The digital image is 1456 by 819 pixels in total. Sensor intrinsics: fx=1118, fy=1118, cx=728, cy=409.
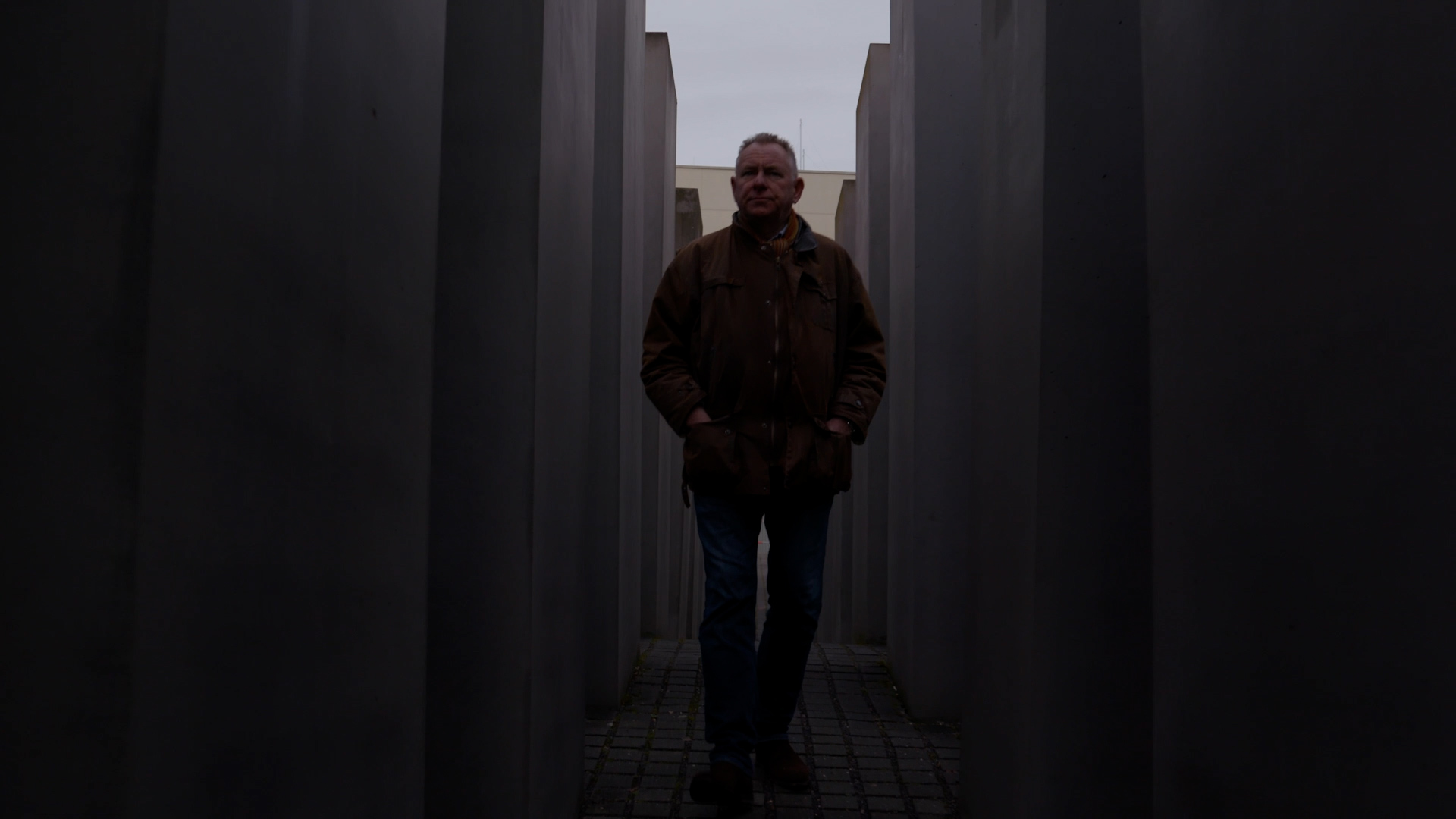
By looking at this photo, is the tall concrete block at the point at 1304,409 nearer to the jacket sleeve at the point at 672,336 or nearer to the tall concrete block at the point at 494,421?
the tall concrete block at the point at 494,421

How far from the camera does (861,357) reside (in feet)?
12.4

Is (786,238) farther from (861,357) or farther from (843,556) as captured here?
(843,556)

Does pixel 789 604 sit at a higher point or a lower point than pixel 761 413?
lower

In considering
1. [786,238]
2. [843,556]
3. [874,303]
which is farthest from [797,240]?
[843,556]

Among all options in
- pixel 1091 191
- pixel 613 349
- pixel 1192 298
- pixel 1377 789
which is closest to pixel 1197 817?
pixel 1377 789

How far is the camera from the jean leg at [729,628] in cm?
340

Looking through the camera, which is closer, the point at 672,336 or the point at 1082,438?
the point at 1082,438

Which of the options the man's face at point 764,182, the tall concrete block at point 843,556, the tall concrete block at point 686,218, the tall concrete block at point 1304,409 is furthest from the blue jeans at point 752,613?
the tall concrete block at point 686,218

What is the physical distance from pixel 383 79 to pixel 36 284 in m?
0.86

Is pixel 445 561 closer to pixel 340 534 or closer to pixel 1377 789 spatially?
pixel 340 534

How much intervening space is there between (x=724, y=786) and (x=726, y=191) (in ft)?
99.3

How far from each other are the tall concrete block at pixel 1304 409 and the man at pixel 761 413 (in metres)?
1.59

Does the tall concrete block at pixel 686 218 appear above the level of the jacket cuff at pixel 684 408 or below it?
above

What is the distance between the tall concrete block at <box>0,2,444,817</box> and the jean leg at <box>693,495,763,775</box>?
1.76 m
